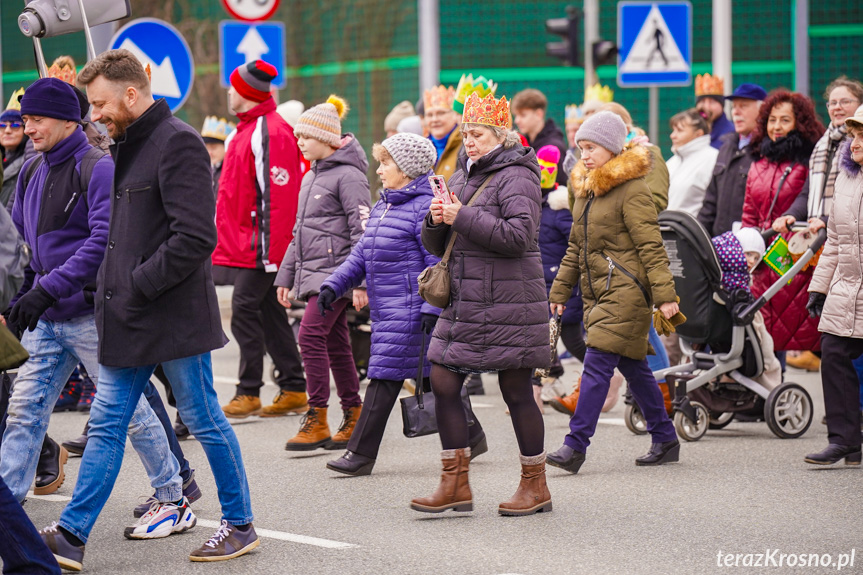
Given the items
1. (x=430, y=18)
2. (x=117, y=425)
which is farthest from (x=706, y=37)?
(x=117, y=425)

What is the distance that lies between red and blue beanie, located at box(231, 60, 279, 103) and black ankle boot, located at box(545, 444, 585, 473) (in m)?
3.54

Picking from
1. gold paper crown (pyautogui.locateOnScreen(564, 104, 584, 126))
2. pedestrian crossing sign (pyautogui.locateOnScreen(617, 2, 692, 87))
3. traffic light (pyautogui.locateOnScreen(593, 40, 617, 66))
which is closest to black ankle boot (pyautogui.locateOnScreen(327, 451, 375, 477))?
gold paper crown (pyautogui.locateOnScreen(564, 104, 584, 126))

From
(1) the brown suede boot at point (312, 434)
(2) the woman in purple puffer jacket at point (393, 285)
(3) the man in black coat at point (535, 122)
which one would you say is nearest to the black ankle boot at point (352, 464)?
(2) the woman in purple puffer jacket at point (393, 285)

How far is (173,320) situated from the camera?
5.58 m

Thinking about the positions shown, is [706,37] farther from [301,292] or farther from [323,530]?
[323,530]

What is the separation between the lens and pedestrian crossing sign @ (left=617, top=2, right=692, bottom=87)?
543 inches

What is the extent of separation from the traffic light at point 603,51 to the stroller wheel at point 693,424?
25.7 feet

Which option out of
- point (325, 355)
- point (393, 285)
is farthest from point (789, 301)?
point (325, 355)

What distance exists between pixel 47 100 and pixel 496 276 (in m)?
2.21

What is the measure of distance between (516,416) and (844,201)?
7.71 feet

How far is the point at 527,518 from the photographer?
21.0ft

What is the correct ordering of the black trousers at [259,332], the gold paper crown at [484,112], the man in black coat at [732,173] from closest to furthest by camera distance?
the gold paper crown at [484,112] < the black trousers at [259,332] < the man in black coat at [732,173]

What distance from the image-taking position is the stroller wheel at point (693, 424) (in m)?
8.47

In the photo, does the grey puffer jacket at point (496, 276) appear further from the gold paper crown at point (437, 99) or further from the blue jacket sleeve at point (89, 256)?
the gold paper crown at point (437, 99)
